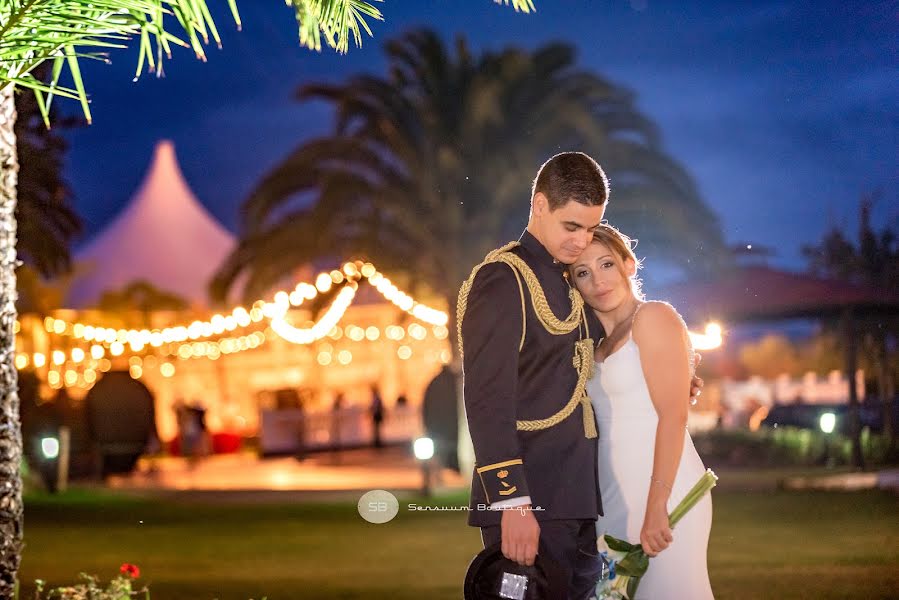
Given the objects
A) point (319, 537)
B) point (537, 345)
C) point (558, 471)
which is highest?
point (537, 345)

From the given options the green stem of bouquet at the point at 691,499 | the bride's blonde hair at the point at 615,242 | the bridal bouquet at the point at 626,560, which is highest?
the bride's blonde hair at the point at 615,242

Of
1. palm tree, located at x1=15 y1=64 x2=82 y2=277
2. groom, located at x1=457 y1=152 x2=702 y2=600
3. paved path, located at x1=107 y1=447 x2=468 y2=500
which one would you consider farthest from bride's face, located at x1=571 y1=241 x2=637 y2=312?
palm tree, located at x1=15 y1=64 x2=82 y2=277

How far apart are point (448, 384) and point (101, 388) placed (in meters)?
5.59

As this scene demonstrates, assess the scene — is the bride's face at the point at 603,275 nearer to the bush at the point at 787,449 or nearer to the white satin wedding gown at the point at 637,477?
the white satin wedding gown at the point at 637,477

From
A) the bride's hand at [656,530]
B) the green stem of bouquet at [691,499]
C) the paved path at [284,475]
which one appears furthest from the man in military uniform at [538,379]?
the paved path at [284,475]

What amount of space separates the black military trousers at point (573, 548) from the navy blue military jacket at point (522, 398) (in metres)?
0.04

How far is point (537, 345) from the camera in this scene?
3871 mm

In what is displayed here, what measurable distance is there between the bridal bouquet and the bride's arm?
1.9 inches

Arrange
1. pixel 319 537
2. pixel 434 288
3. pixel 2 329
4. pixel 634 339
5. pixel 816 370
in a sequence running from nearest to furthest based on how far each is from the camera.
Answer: pixel 634 339 < pixel 2 329 < pixel 319 537 < pixel 434 288 < pixel 816 370

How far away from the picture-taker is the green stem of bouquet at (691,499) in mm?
4113

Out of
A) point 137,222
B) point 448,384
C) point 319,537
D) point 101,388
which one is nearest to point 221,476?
point 101,388

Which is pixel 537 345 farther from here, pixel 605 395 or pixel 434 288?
pixel 434 288

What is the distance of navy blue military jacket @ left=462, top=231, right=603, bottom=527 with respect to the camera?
12.3 ft

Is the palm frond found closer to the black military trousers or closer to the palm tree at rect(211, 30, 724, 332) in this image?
the black military trousers
